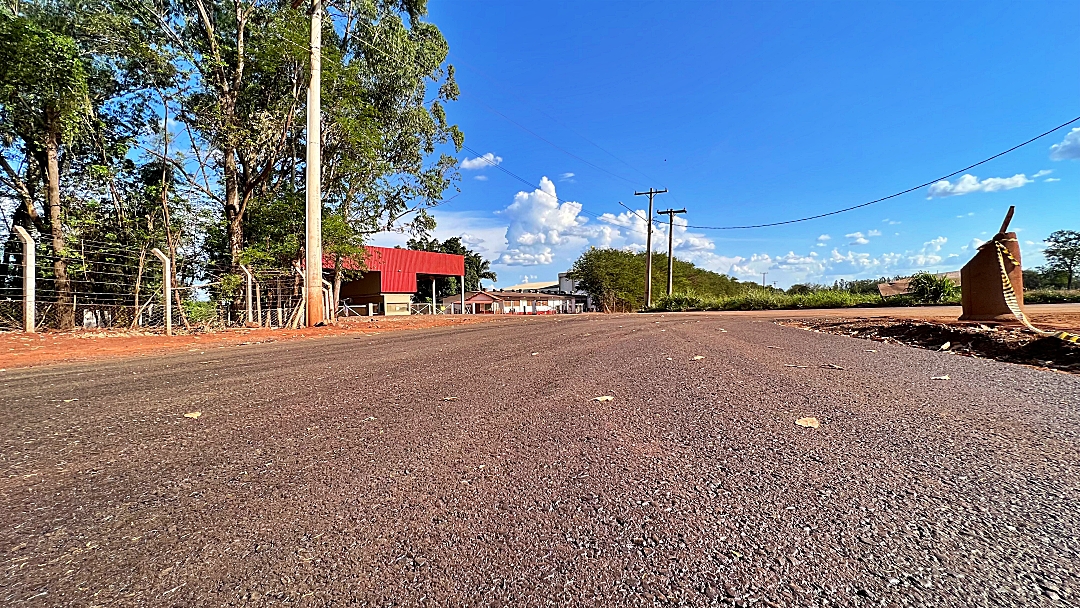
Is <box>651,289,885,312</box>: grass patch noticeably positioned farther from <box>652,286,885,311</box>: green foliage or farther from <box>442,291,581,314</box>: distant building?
→ <box>442,291,581,314</box>: distant building

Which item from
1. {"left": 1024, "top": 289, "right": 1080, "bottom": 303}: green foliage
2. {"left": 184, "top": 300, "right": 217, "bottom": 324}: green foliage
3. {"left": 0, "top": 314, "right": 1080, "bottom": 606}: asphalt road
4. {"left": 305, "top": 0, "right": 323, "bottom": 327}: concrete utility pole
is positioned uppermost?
{"left": 305, "top": 0, "right": 323, "bottom": 327}: concrete utility pole

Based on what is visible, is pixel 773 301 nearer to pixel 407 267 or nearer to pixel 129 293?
pixel 407 267

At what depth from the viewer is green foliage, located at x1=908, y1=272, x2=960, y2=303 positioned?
16297 mm

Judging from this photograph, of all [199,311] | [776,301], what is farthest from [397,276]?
[776,301]

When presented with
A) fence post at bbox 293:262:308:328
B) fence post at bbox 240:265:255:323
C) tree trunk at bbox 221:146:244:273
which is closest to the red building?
tree trunk at bbox 221:146:244:273

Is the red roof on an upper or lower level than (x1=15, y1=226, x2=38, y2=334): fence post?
upper

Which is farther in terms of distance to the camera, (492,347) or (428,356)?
(492,347)

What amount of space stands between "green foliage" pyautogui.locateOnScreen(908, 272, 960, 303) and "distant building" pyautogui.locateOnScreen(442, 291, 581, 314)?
82.5ft

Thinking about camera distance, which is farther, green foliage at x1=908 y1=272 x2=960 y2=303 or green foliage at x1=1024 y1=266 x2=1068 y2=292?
green foliage at x1=1024 y1=266 x2=1068 y2=292

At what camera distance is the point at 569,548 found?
0.94m

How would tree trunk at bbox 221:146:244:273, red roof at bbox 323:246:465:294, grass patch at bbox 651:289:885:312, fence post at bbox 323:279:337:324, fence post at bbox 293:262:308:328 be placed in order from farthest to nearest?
red roof at bbox 323:246:465:294
grass patch at bbox 651:289:885:312
tree trunk at bbox 221:146:244:273
fence post at bbox 323:279:337:324
fence post at bbox 293:262:308:328

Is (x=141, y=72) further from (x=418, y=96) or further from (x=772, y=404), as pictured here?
(x=772, y=404)

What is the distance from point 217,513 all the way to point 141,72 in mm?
12243

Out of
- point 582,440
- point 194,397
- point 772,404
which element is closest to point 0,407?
point 194,397
